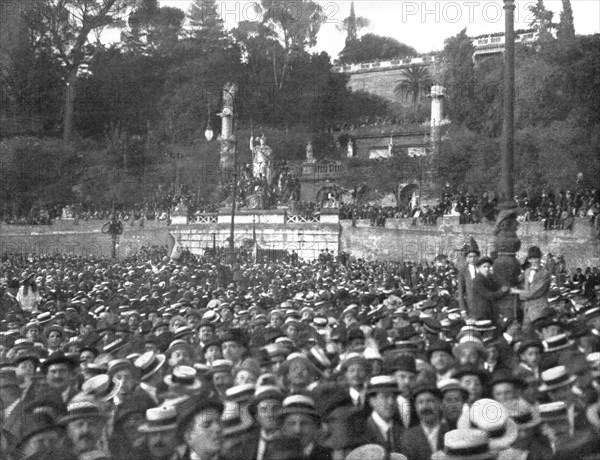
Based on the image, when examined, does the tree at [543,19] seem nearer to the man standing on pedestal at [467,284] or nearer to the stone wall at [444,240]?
the stone wall at [444,240]

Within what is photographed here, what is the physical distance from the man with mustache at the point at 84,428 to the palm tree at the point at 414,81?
65.2m

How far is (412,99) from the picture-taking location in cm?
7256

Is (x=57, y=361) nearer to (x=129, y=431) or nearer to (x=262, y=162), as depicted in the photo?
(x=129, y=431)

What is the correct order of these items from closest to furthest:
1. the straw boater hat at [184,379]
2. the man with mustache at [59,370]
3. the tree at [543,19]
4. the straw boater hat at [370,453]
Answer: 1. the straw boater hat at [370,453]
2. the straw boater hat at [184,379]
3. the man with mustache at [59,370]
4. the tree at [543,19]

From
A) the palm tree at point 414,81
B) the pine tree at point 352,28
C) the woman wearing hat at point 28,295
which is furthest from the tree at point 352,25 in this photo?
the woman wearing hat at point 28,295

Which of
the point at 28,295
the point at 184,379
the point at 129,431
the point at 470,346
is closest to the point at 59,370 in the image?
the point at 184,379

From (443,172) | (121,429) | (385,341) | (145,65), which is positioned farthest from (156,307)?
(145,65)

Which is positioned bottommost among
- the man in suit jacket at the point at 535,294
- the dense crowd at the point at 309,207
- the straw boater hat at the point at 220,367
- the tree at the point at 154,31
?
the straw boater hat at the point at 220,367

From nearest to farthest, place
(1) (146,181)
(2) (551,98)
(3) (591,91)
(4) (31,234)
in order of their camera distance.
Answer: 1. (3) (591,91)
2. (2) (551,98)
3. (4) (31,234)
4. (1) (146,181)

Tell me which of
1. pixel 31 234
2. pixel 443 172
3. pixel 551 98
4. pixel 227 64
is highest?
pixel 227 64

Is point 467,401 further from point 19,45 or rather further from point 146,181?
point 19,45

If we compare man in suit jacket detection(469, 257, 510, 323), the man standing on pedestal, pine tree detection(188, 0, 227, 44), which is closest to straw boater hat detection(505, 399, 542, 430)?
man in suit jacket detection(469, 257, 510, 323)

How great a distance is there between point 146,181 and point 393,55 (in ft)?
113

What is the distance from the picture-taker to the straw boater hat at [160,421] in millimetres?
6184
